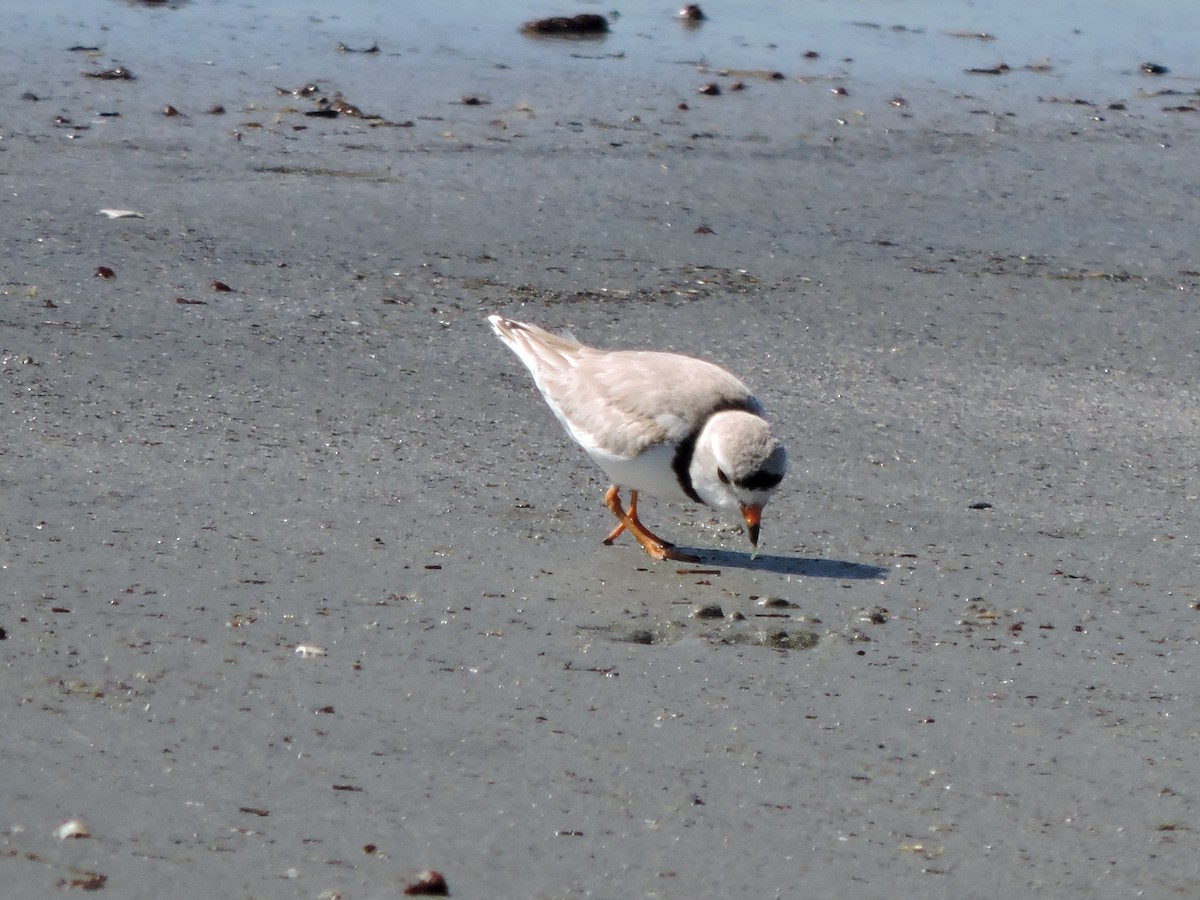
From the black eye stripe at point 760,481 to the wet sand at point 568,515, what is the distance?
0.89ft

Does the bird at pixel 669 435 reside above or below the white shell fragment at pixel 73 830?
above

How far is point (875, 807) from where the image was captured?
3244mm

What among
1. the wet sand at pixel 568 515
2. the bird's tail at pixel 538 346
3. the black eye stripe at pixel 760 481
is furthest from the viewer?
the bird's tail at pixel 538 346

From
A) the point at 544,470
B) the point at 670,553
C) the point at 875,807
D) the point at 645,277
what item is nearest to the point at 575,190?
the point at 645,277

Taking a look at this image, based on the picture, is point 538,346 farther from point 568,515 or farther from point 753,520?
point 753,520

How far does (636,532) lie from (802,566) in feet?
1.50

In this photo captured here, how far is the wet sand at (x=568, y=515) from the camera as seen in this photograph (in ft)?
10.2

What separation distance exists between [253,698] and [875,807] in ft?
4.07

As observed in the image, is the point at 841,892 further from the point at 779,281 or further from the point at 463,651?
the point at 779,281

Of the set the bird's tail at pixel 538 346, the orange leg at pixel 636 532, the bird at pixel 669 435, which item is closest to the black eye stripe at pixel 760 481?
the bird at pixel 669 435

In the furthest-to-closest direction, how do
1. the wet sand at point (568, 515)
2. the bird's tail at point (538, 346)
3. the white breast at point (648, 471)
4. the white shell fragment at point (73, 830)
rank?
1. the bird's tail at point (538, 346)
2. the white breast at point (648, 471)
3. the wet sand at point (568, 515)
4. the white shell fragment at point (73, 830)

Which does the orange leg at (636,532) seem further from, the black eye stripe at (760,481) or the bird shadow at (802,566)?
the black eye stripe at (760,481)

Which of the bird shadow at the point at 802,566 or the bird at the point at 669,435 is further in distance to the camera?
the bird shadow at the point at 802,566

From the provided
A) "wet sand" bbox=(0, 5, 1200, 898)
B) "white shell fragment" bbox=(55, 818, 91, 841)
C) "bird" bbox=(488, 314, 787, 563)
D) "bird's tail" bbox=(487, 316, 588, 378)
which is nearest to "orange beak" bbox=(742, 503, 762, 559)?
"bird" bbox=(488, 314, 787, 563)
